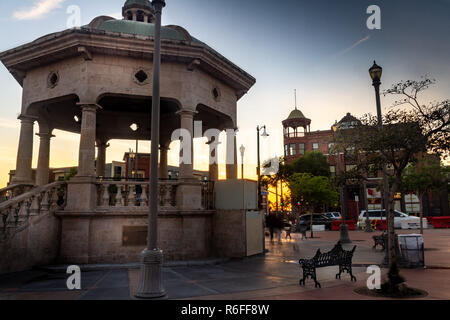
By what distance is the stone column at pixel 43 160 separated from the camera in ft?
49.7

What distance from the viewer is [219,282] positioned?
9070mm

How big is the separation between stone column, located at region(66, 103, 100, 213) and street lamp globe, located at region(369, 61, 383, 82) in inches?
400

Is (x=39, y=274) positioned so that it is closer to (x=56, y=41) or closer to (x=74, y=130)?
(x=56, y=41)

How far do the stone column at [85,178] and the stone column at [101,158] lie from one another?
6.61 m

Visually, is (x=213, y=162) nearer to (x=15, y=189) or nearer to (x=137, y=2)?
(x=15, y=189)

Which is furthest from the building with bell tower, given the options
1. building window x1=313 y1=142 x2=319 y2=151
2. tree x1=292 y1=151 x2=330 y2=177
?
building window x1=313 y1=142 x2=319 y2=151

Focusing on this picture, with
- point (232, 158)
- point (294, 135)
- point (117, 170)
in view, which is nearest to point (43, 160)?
point (232, 158)

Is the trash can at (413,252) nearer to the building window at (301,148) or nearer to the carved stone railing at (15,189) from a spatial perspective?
A: the carved stone railing at (15,189)

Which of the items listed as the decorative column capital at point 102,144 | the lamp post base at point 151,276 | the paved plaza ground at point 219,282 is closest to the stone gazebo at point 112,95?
the paved plaza ground at point 219,282

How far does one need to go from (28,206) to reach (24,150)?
3.32 metres

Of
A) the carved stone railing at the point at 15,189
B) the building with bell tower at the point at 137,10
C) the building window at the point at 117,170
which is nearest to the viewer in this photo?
the carved stone railing at the point at 15,189

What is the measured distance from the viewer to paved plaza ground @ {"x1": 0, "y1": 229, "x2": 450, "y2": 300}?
301 inches

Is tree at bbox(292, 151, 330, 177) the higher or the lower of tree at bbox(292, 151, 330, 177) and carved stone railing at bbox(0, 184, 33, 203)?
the higher

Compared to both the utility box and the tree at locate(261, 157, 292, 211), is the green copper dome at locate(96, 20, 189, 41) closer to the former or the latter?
the utility box
